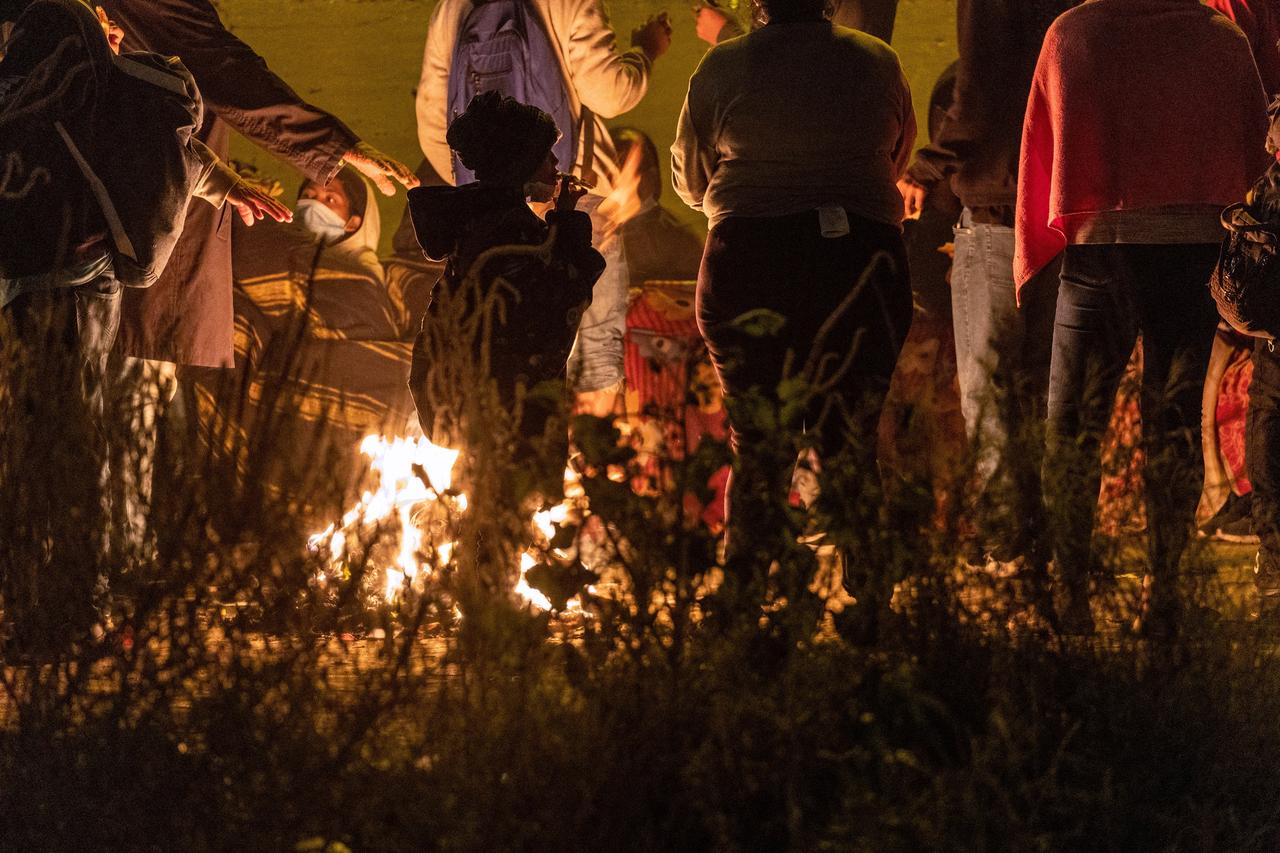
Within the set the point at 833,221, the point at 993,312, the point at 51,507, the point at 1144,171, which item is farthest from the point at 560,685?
the point at 993,312

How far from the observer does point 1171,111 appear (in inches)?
168

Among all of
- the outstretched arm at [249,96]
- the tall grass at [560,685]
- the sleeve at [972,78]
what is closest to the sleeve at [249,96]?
the outstretched arm at [249,96]

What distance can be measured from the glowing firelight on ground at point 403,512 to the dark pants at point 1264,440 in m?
1.91

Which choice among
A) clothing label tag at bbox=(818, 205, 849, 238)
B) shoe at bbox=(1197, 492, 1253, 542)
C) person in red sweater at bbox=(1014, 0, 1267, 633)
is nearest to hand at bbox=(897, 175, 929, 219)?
person in red sweater at bbox=(1014, 0, 1267, 633)

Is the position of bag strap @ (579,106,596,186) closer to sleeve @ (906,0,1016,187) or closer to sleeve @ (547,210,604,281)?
sleeve @ (906,0,1016,187)

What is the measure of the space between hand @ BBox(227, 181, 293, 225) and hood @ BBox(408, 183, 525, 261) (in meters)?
0.71

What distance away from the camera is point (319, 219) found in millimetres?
6609

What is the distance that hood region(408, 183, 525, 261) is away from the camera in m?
4.32

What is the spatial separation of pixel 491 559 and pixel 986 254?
104 inches

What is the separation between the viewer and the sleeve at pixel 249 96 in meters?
5.28

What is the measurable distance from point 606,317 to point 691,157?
136 cm

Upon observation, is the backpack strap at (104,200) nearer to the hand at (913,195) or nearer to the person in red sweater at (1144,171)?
the hand at (913,195)

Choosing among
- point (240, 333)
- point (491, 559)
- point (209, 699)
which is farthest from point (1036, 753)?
point (240, 333)

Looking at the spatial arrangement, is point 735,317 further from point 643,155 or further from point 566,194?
point 643,155
